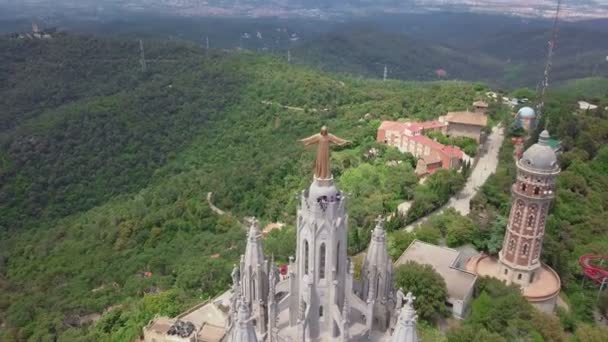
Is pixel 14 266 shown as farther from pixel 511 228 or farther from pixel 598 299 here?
pixel 598 299

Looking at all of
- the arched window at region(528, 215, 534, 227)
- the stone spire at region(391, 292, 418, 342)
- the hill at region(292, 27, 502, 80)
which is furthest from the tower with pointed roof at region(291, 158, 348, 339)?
the hill at region(292, 27, 502, 80)

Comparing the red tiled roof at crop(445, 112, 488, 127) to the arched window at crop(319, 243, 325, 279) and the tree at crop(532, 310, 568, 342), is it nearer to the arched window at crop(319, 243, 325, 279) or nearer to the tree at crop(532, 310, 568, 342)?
the tree at crop(532, 310, 568, 342)

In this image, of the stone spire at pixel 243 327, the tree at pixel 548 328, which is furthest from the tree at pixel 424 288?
the stone spire at pixel 243 327

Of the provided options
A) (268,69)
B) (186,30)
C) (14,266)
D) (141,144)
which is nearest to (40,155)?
(141,144)

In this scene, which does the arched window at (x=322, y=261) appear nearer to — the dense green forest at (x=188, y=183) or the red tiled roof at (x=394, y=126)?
the dense green forest at (x=188, y=183)

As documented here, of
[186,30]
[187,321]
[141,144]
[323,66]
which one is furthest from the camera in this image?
[186,30]

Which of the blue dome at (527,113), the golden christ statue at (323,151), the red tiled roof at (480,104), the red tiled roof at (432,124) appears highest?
the golden christ statue at (323,151)
